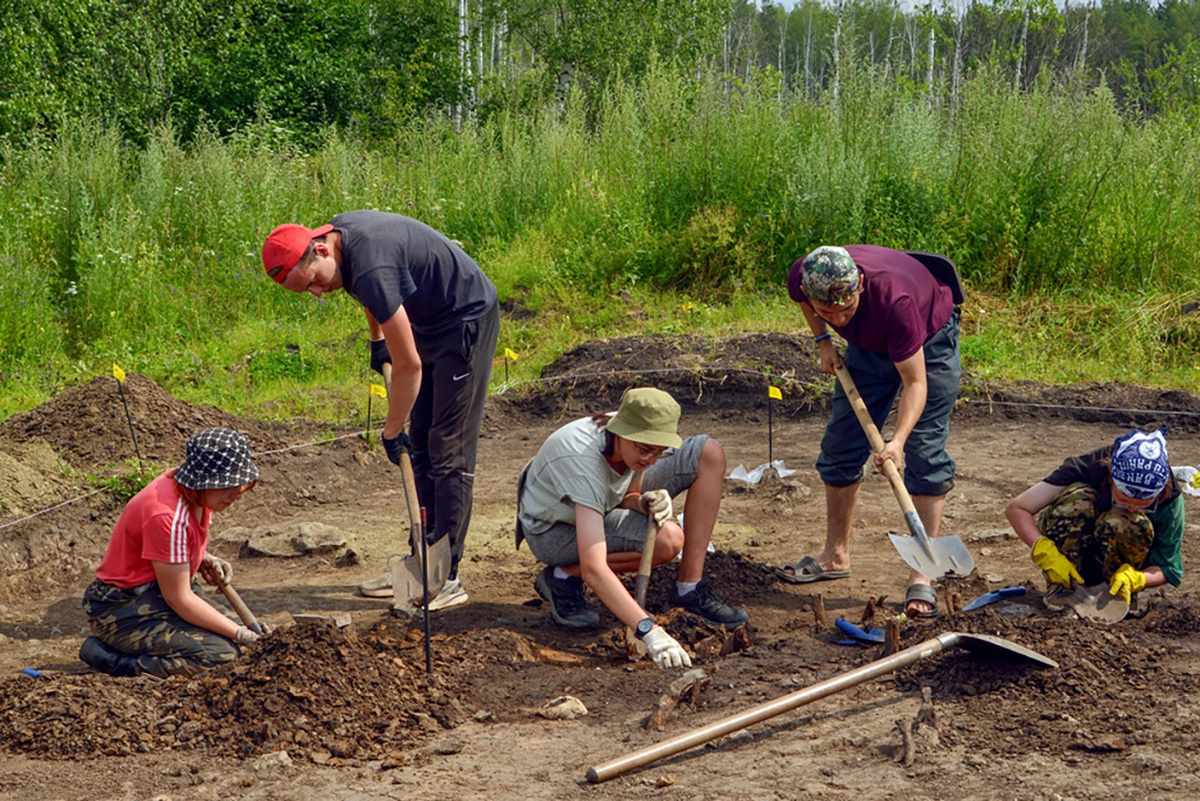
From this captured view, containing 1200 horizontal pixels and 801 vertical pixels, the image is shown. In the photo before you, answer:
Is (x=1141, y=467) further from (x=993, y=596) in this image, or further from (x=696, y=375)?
(x=696, y=375)

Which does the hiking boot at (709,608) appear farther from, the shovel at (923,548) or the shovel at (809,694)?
the shovel at (809,694)

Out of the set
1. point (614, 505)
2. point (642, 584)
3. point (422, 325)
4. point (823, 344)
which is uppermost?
point (422, 325)

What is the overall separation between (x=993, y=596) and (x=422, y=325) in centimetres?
257

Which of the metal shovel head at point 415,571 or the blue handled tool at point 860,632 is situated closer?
the blue handled tool at point 860,632

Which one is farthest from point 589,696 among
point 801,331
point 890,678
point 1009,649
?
point 801,331

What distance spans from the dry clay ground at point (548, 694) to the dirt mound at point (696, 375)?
2082mm

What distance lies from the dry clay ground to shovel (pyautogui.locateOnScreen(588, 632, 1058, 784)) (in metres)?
0.06

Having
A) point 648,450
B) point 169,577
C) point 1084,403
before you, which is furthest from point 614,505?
point 1084,403

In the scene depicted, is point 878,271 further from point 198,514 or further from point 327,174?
point 327,174

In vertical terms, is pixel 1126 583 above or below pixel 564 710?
above

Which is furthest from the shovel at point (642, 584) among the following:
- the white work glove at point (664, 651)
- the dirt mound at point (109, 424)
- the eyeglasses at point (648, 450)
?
the dirt mound at point (109, 424)

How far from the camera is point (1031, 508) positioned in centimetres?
434

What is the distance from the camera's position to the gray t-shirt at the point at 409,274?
3.89 m

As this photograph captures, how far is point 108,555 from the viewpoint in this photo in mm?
3977
